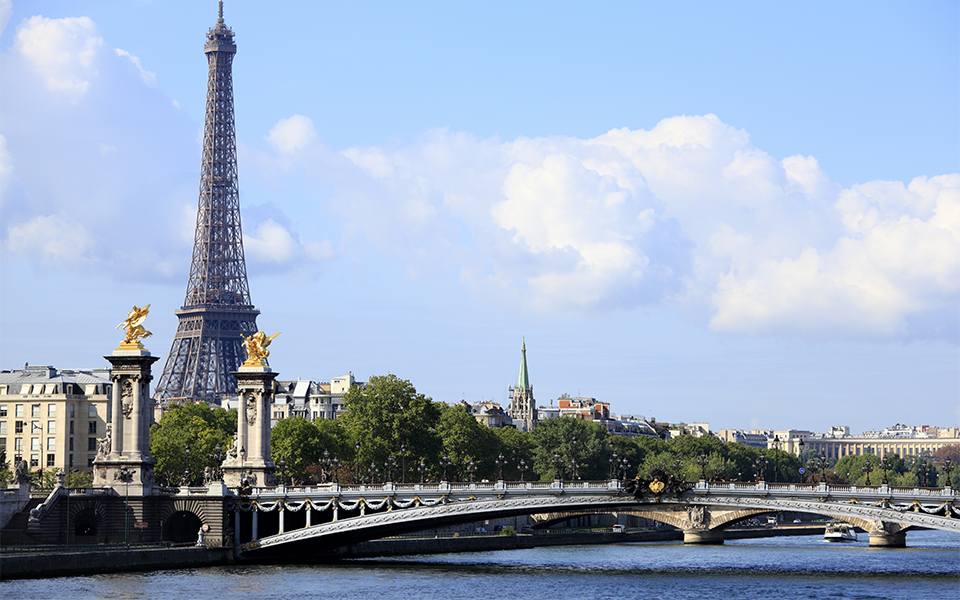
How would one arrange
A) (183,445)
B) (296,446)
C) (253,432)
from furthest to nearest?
(296,446), (183,445), (253,432)

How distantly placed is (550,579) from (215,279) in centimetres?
10409

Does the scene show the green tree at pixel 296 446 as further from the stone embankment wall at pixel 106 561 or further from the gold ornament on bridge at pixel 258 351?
the stone embankment wall at pixel 106 561

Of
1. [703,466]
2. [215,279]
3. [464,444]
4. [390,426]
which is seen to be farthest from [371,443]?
[215,279]

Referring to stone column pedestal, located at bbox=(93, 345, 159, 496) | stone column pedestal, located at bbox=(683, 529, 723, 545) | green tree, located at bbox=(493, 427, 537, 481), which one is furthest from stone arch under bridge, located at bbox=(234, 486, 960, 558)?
green tree, located at bbox=(493, 427, 537, 481)

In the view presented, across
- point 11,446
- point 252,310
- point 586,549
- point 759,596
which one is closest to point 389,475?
point 586,549

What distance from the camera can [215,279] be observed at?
168 metres

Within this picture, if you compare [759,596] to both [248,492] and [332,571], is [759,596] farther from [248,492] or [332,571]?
[248,492]

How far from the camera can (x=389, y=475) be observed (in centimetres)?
10425

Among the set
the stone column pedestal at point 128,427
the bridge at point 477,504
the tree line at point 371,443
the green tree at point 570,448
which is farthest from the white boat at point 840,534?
the stone column pedestal at point 128,427

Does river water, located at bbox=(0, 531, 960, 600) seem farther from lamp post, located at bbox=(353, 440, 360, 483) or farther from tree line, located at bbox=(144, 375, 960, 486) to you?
lamp post, located at bbox=(353, 440, 360, 483)

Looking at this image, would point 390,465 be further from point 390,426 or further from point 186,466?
point 186,466

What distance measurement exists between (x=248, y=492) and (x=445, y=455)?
38217 mm

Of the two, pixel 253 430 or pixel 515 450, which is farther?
pixel 515 450

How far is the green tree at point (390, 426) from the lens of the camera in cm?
10875
